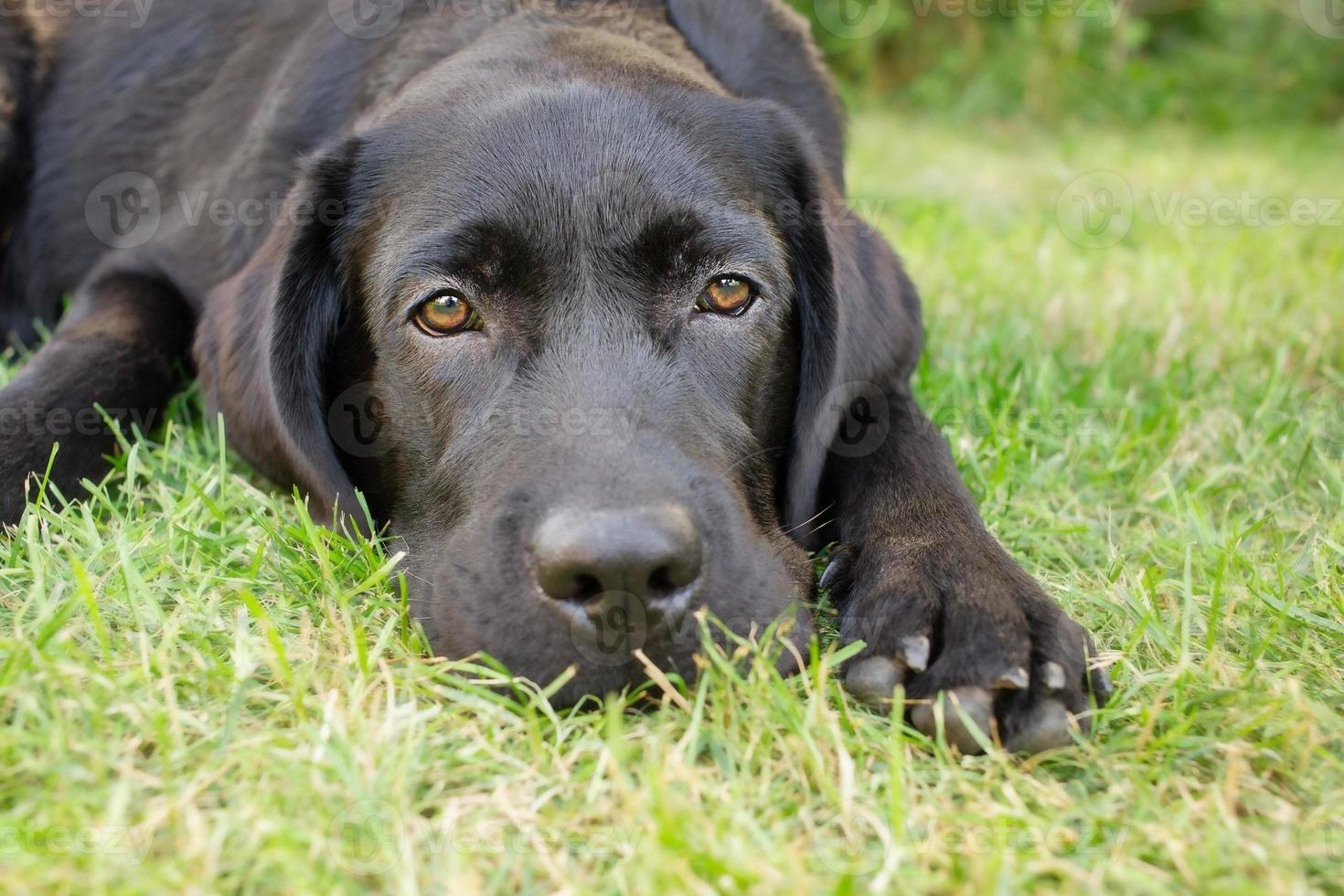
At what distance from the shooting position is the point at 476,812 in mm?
1666

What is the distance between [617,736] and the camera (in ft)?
5.49

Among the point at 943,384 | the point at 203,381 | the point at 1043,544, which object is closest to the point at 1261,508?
the point at 1043,544

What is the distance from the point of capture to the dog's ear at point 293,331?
104 inches

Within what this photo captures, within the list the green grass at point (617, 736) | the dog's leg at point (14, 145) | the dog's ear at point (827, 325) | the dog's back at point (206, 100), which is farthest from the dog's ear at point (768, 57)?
the dog's leg at point (14, 145)

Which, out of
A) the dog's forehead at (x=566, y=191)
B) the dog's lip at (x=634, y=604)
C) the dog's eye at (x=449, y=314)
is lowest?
the dog's lip at (x=634, y=604)

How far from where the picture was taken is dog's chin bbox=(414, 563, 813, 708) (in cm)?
190

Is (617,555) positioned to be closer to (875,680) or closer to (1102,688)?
(875,680)

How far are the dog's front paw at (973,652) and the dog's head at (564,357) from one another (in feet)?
0.54

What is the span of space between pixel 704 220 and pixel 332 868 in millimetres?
1515

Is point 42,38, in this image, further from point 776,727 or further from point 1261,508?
point 1261,508

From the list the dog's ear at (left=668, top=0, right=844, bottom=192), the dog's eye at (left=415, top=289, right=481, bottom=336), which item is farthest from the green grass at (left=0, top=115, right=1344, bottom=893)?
the dog's ear at (left=668, top=0, right=844, bottom=192)

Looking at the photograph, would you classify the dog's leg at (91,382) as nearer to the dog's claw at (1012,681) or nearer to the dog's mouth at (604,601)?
the dog's mouth at (604,601)

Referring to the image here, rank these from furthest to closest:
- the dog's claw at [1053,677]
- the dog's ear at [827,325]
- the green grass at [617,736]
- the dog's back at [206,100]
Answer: the dog's back at [206,100], the dog's ear at [827,325], the dog's claw at [1053,677], the green grass at [617,736]

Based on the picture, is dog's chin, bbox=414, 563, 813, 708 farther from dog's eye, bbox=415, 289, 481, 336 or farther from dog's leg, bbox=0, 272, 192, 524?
dog's leg, bbox=0, 272, 192, 524
